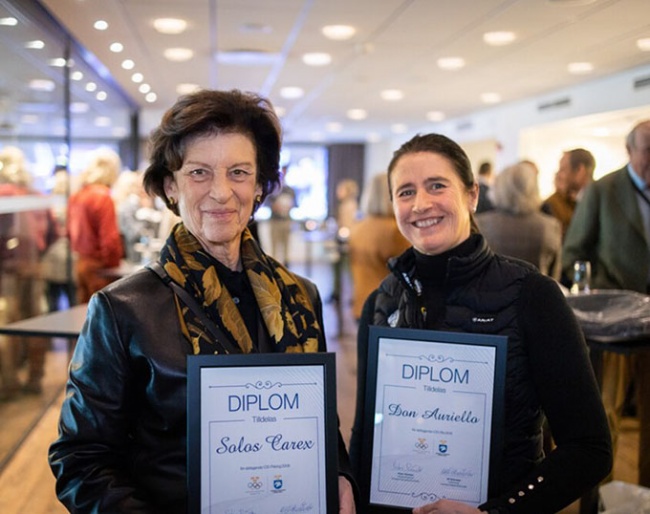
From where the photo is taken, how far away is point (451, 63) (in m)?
7.62

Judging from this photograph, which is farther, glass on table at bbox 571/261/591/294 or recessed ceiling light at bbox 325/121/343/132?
recessed ceiling light at bbox 325/121/343/132

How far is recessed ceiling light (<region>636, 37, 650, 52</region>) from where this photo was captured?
635cm

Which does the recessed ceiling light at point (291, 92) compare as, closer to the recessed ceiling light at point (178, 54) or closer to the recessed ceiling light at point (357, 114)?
the recessed ceiling light at point (357, 114)

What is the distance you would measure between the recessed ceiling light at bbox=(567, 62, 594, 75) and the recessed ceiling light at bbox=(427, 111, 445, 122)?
455 cm

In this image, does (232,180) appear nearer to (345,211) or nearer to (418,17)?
(418,17)

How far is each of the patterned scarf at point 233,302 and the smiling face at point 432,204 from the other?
1.05 ft

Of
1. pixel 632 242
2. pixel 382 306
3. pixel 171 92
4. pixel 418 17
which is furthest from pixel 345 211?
pixel 382 306

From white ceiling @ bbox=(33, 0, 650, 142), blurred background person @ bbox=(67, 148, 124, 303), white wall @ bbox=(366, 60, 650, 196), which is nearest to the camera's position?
white ceiling @ bbox=(33, 0, 650, 142)

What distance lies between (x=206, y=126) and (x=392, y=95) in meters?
9.17

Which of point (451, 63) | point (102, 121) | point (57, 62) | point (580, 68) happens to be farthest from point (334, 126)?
point (57, 62)

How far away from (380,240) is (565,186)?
1.52 m

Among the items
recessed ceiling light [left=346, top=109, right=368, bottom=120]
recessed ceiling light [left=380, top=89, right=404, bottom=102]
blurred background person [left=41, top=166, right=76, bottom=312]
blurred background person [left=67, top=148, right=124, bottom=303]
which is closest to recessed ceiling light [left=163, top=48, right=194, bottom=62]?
blurred background person [left=67, top=148, right=124, bottom=303]

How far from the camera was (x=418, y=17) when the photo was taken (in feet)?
18.1

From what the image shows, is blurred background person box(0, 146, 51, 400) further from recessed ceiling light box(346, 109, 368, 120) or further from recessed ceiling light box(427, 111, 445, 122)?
recessed ceiling light box(427, 111, 445, 122)
